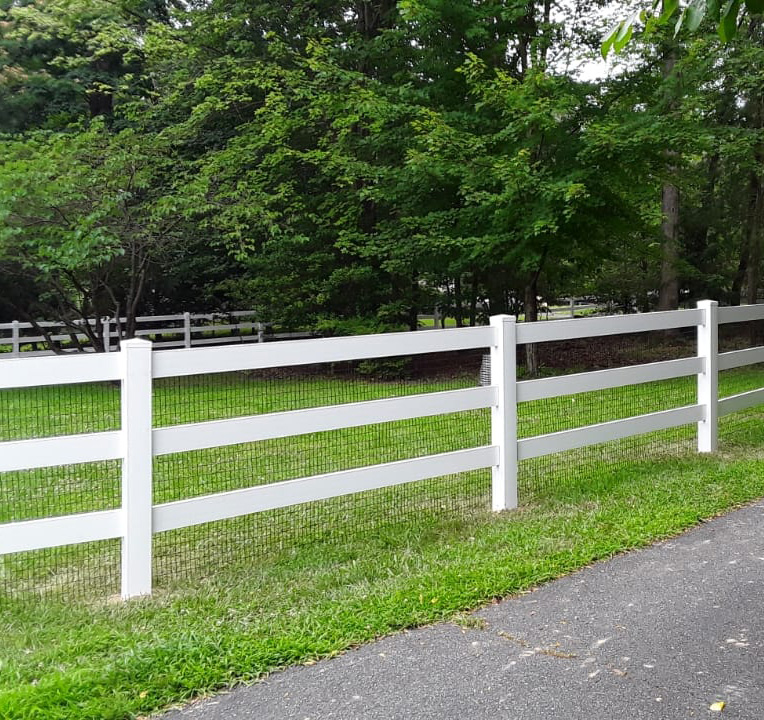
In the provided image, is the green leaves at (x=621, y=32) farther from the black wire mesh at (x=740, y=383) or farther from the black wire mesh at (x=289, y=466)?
the black wire mesh at (x=740, y=383)

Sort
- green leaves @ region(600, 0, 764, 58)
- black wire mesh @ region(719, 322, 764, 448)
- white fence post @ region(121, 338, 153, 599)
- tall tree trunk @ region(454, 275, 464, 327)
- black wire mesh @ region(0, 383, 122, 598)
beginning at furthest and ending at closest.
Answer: tall tree trunk @ region(454, 275, 464, 327) < black wire mesh @ region(719, 322, 764, 448) < black wire mesh @ region(0, 383, 122, 598) < white fence post @ region(121, 338, 153, 599) < green leaves @ region(600, 0, 764, 58)

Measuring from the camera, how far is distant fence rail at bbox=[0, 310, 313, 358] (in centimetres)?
1723

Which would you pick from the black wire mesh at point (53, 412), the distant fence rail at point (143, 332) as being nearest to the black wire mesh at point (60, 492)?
the black wire mesh at point (53, 412)

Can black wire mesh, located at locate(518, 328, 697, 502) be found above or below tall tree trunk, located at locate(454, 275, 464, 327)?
below

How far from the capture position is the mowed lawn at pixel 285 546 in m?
3.11

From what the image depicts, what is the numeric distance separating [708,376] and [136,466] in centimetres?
507

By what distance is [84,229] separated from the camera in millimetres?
12570

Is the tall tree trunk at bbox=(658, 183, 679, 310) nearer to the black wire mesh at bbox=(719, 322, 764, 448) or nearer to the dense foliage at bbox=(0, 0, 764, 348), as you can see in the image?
the dense foliage at bbox=(0, 0, 764, 348)

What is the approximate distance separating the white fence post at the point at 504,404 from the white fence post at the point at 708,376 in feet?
7.93

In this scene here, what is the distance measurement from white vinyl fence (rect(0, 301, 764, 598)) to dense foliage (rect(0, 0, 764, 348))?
6.22m

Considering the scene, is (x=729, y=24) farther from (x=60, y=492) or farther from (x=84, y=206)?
(x=84, y=206)

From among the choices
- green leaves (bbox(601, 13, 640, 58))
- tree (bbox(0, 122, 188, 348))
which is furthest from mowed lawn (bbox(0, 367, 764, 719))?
tree (bbox(0, 122, 188, 348))

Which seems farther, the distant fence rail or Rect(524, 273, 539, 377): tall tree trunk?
the distant fence rail

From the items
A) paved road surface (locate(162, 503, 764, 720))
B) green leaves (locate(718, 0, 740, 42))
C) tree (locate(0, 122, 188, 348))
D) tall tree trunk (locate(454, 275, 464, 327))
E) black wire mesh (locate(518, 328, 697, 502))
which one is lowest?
paved road surface (locate(162, 503, 764, 720))
